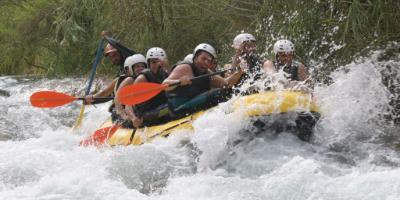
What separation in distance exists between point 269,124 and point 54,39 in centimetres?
987

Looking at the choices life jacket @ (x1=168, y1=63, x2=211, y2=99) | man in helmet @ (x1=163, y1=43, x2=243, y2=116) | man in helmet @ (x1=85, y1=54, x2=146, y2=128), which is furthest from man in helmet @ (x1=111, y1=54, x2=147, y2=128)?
life jacket @ (x1=168, y1=63, x2=211, y2=99)

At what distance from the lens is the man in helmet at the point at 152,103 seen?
261 inches

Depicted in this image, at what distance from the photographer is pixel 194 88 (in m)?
6.56

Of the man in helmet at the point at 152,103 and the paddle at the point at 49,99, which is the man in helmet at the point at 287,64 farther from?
the paddle at the point at 49,99

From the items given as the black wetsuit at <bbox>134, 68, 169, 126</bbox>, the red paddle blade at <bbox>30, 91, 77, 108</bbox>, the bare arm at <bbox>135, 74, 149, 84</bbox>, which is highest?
the bare arm at <bbox>135, 74, 149, 84</bbox>

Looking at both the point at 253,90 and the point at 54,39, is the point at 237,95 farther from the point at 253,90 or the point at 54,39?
the point at 54,39

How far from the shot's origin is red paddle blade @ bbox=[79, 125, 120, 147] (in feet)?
23.2

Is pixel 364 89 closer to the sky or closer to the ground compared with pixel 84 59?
closer to the sky

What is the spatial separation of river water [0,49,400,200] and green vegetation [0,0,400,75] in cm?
42

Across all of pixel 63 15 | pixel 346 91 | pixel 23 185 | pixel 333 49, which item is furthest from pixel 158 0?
pixel 23 185

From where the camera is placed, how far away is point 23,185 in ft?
17.6

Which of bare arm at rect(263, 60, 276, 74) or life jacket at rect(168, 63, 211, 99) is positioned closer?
bare arm at rect(263, 60, 276, 74)

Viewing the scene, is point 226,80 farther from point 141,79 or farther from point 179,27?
point 179,27

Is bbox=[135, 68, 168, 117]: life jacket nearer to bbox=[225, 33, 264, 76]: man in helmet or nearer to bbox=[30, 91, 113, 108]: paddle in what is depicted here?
bbox=[225, 33, 264, 76]: man in helmet
